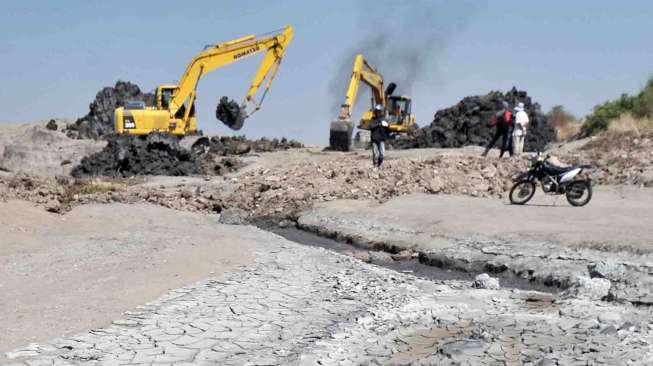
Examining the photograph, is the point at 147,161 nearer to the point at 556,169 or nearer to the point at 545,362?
the point at 556,169

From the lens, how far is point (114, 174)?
2777cm

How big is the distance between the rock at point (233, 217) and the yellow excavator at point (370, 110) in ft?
55.3

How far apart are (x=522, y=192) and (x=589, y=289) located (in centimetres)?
763

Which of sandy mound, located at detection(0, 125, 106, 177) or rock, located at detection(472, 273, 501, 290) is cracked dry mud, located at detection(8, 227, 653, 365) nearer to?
rock, located at detection(472, 273, 501, 290)

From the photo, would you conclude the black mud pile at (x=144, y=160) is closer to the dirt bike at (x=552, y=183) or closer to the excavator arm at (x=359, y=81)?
the excavator arm at (x=359, y=81)

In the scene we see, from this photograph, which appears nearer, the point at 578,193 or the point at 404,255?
the point at 404,255

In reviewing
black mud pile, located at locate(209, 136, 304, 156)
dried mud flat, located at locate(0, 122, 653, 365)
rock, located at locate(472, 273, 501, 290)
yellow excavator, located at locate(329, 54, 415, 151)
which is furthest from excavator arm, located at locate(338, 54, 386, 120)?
rock, located at locate(472, 273, 501, 290)

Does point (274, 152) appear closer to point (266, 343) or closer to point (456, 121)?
point (456, 121)

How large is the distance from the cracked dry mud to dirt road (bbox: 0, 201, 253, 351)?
391 millimetres

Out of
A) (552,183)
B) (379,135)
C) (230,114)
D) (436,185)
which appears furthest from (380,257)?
(230,114)

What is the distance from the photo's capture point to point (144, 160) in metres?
27.9

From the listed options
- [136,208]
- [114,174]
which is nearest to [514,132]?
[136,208]

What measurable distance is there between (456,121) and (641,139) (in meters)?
14.8

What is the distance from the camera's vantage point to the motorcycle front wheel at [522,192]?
1700 centimetres
